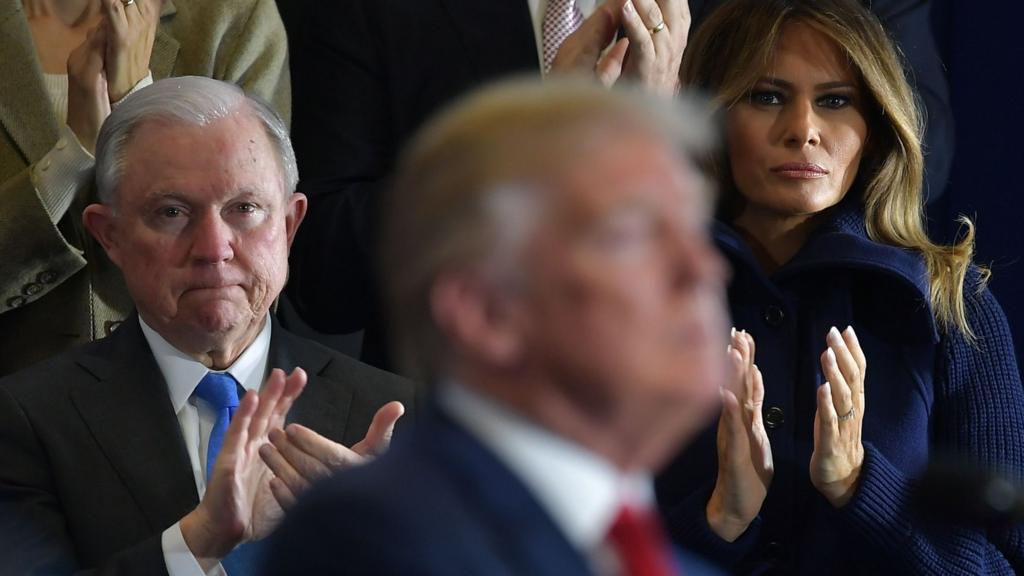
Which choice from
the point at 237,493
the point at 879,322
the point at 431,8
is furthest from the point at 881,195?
the point at 237,493

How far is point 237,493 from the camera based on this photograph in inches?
66.6

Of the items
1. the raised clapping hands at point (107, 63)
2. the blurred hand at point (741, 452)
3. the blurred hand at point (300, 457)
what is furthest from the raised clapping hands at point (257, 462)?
the raised clapping hands at point (107, 63)

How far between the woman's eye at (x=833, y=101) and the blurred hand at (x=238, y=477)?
1067mm

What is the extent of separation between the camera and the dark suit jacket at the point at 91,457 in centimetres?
184

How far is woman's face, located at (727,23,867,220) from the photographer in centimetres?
238

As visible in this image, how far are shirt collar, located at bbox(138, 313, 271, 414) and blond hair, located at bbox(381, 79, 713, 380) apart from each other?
1.00 metres

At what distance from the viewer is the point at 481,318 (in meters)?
0.96

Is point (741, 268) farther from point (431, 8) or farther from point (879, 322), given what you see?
point (431, 8)

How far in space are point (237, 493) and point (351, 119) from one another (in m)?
0.93

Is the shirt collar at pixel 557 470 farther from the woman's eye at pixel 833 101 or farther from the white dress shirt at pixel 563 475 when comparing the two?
the woman's eye at pixel 833 101

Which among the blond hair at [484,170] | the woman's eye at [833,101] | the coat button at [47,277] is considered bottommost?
the coat button at [47,277]

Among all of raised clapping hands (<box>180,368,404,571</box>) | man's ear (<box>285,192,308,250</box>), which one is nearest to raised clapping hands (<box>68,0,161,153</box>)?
man's ear (<box>285,192,308,250</box>)

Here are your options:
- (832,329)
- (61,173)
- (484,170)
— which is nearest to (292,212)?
(61,173)

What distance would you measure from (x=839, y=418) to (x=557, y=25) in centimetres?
78
